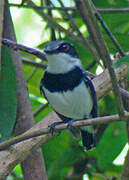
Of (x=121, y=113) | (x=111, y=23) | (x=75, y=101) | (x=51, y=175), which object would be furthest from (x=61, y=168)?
(x=121, y=113)

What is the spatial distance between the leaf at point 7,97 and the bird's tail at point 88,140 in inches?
36.9

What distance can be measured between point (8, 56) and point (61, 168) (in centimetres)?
113

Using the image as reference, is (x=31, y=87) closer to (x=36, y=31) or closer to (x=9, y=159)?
(x=9, y=159)

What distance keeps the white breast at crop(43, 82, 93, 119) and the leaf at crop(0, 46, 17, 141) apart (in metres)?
0.32

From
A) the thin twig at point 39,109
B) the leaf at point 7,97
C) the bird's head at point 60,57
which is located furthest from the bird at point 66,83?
the thin twig at point 39,109

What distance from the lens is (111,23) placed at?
391cm

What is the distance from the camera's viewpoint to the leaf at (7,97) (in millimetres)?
2697

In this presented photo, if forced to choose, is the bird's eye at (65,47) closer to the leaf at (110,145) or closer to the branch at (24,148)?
the branch at (24,148)

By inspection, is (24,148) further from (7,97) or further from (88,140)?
(88,140)

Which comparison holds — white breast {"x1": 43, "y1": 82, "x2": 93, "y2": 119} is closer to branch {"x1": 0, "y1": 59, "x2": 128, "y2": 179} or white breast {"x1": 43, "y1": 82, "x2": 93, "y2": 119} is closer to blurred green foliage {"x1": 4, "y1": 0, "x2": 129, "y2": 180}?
branch {"x1": 0, "y1": 59, "x2": 128, "y2": 179}

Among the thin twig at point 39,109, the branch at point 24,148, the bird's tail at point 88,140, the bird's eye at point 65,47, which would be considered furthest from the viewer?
the thin twig at point 39,109

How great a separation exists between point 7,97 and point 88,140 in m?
0.98

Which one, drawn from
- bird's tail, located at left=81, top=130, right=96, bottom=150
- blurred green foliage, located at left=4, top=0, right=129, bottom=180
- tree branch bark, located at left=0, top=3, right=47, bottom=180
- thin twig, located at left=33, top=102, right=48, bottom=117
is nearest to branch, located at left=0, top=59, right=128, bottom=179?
tree branch bark, located at left=0, top=3, right=47, bottom=180

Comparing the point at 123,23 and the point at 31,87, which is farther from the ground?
the point at 123,23
